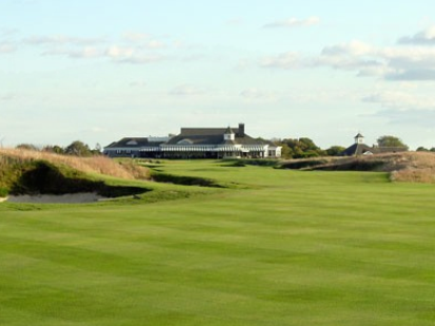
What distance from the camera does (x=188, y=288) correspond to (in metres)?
14.0

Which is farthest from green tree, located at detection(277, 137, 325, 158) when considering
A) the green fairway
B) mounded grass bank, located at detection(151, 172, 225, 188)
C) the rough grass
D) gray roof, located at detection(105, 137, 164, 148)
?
the green fairway

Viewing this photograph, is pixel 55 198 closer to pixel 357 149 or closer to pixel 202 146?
pixel 357 149

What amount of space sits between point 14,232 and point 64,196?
68.8 ft

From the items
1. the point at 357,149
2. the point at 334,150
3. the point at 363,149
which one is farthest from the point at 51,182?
the point at 334,150

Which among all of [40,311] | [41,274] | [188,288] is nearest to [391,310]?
[188,288]

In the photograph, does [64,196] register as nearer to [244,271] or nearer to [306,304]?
[244,271]

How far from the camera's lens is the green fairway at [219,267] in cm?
1230

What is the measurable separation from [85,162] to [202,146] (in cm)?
12538

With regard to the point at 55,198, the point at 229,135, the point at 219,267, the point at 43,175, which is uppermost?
the point at 229,135

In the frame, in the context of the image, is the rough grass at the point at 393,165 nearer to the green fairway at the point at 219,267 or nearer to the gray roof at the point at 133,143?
the green fairway at the point at 219,267

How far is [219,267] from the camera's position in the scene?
15945mm

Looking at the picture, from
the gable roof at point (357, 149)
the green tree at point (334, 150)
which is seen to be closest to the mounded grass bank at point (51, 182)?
the gable roof at point (357, 149)

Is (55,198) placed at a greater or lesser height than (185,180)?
lesser

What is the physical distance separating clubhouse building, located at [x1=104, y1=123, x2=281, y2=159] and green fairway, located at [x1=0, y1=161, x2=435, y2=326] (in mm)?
129880
